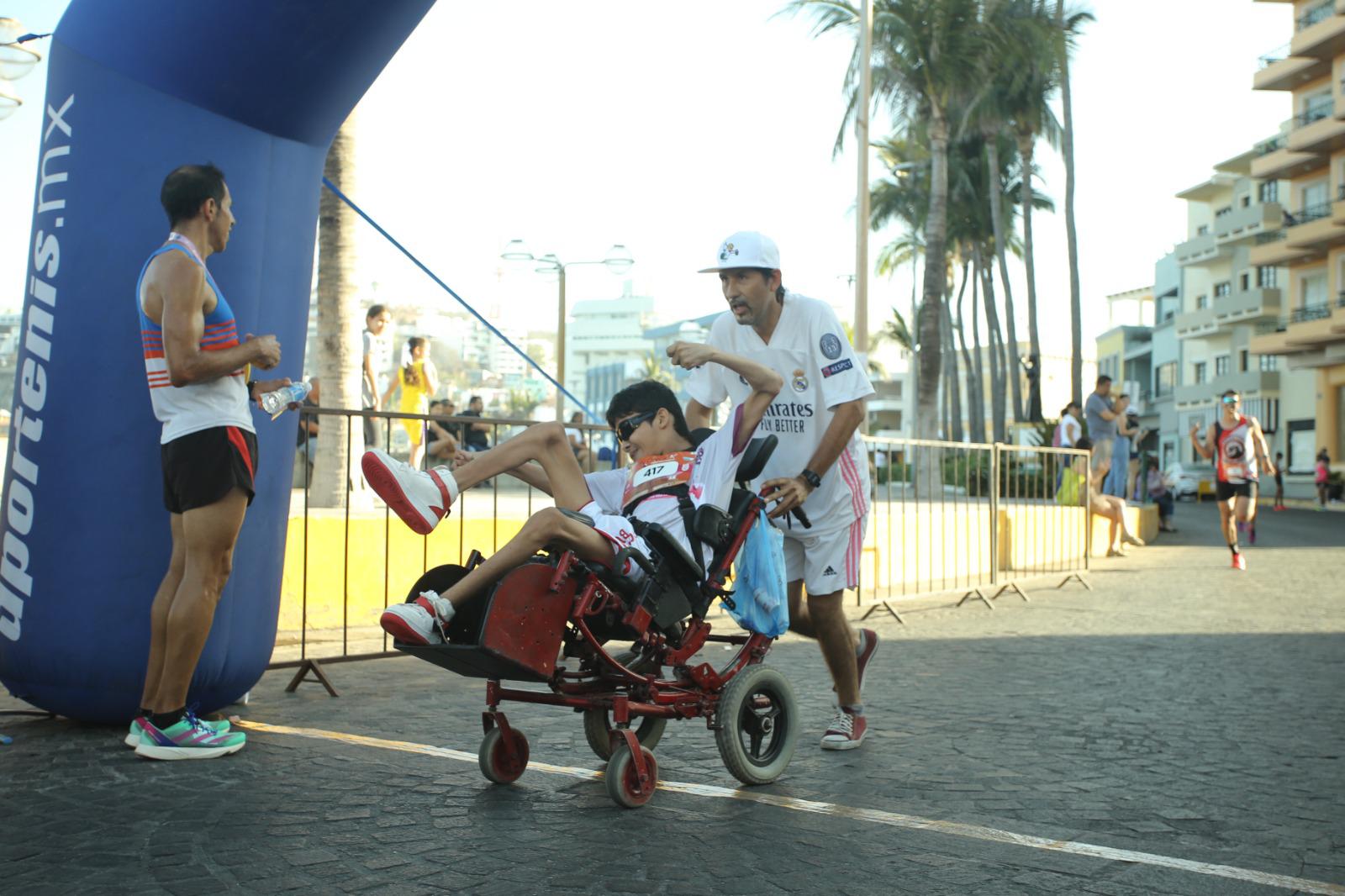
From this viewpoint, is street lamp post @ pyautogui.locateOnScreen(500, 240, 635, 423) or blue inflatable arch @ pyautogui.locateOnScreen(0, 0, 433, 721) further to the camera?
street lamp post @ pyautogui.locateOnScreen(500, 240, 635, 423)

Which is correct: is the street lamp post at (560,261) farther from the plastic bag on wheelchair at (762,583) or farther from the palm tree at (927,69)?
the plastic bag on wheelchair at (762,583)

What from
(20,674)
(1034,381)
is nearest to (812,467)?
(20,674)

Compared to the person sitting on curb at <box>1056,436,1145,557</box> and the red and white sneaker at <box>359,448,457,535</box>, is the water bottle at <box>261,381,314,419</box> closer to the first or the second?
the red and white sneaker at <box>359,448,457,535</box>

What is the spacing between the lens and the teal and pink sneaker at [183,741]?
15.6 ft

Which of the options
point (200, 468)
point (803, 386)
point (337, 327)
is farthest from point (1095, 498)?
point (200, 468)

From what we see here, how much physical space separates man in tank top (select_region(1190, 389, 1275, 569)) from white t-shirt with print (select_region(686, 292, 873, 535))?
11479 millimetres

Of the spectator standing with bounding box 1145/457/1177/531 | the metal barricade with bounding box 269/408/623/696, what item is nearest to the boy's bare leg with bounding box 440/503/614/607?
the metal barricade with bounding box 269/408/623/696

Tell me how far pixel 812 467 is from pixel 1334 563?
13498mm

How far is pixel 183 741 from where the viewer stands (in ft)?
15.8

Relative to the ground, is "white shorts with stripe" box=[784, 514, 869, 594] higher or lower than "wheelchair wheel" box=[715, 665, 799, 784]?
higher

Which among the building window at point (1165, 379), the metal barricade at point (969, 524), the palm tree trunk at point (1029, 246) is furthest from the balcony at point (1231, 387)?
the metal barricade at point (969, 524)

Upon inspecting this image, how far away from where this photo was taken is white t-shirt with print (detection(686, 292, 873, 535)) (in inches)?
205

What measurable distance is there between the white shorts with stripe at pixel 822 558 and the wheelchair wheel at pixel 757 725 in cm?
61

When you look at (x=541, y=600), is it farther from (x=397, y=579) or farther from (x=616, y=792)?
(x=397, y=579)
